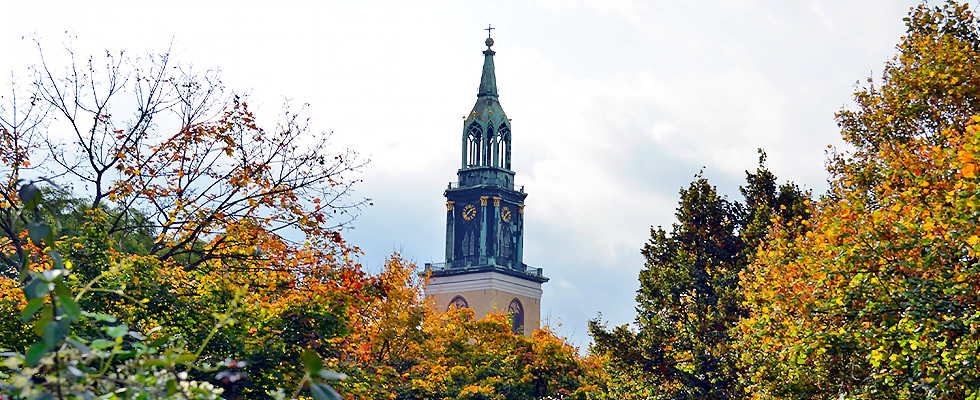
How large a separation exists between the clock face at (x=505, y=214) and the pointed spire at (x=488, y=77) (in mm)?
11760

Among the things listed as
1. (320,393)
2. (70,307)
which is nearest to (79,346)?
(70,307)

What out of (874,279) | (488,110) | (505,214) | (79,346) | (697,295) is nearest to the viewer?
(79,346)

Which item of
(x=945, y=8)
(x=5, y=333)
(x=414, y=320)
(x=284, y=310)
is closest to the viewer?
(x=5, y=333)

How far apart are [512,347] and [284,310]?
83.2ft

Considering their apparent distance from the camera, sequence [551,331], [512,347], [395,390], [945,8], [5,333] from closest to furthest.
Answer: [5,333] < [945,8] < [395,390] < [512,347] < [551,331]

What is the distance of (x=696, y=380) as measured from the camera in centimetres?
2681

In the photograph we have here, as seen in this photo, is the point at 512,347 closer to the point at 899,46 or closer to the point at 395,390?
the point at 395,390

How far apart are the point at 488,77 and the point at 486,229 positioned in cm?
1601

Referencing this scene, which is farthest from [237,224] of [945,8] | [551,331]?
[551,331]

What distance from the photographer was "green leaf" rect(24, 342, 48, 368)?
3.92 meters

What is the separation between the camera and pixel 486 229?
3659 inches

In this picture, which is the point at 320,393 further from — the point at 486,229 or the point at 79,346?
the point at 486,229

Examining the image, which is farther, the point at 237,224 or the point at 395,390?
the point at 395,390

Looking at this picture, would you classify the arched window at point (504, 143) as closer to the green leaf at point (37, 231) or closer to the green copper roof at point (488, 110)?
the green copper roof at point (488, 110)
